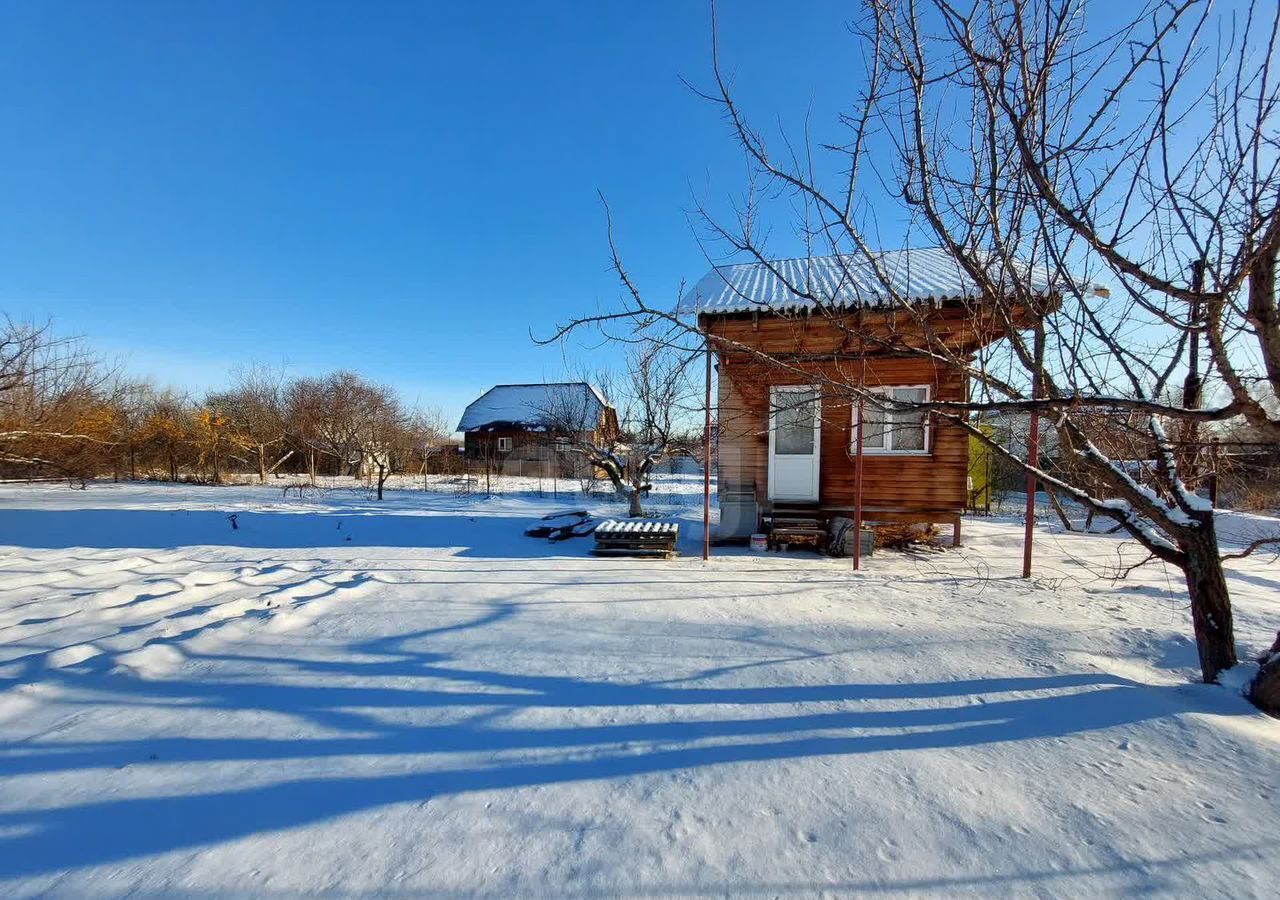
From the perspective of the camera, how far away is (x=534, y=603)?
14.7ft

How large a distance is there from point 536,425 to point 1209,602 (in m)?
27.3

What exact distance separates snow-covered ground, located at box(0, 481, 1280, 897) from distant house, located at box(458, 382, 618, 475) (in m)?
8.92

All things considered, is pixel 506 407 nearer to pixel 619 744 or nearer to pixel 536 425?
pixel 536 425

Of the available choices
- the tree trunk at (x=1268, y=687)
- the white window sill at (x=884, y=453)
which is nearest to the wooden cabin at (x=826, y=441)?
the white window sill at (x=884, y=453)

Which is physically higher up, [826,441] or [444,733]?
[826,441]

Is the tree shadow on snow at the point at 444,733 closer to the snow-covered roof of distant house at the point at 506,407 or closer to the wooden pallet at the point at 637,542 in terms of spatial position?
the wooden pallet at the point at 637,542

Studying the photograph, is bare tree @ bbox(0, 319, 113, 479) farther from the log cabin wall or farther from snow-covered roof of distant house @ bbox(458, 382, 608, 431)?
snow-covered roof of distant house @ bbox(458, 382, 608, 431)

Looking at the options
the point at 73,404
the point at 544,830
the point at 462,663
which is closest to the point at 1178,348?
the point at 544,830

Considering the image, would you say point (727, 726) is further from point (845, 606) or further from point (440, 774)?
point (845, 606)

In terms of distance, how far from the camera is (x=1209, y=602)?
2.89 metres

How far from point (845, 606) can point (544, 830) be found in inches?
138

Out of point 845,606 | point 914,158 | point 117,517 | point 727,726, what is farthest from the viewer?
point 117,517

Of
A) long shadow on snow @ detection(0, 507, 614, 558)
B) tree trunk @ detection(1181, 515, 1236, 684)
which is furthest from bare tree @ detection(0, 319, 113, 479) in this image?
tree trunk @ detection(1181, 515, 1236, 684)

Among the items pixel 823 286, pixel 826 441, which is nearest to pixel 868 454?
pixel 826 441
